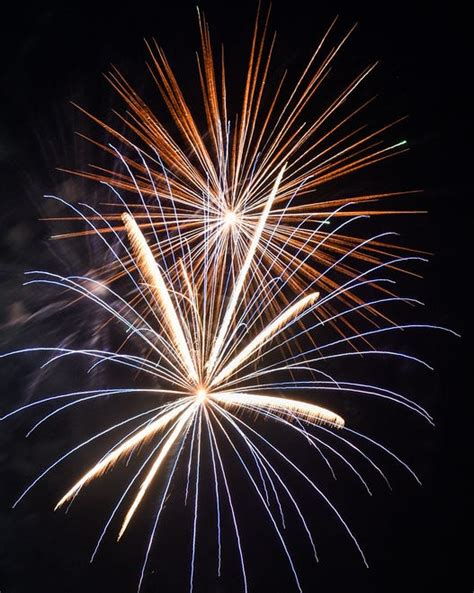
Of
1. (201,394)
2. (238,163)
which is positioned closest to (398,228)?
(238,163)

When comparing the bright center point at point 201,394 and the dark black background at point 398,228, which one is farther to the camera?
the dark black background at point 398,228

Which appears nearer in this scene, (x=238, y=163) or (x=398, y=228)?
(x=238, y=163)

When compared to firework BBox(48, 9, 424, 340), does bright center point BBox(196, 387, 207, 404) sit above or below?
below

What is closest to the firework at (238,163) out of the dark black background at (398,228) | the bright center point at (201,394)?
the dark black background at (398,228)

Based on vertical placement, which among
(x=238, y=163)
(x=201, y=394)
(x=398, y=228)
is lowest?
(x=201, y=394)

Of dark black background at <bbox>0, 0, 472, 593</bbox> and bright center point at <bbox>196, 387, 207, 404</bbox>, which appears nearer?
bright center point at <bbox>196, 387, 207, 404</bbox>

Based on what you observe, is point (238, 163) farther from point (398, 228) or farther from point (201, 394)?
point (201, 394)

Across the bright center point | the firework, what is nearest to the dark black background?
the firework

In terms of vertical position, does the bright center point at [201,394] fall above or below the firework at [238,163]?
below

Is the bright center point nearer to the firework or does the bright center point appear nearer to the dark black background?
the firework

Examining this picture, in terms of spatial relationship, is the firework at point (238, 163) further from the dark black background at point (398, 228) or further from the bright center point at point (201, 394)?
the bright center point at point (201, 394)
